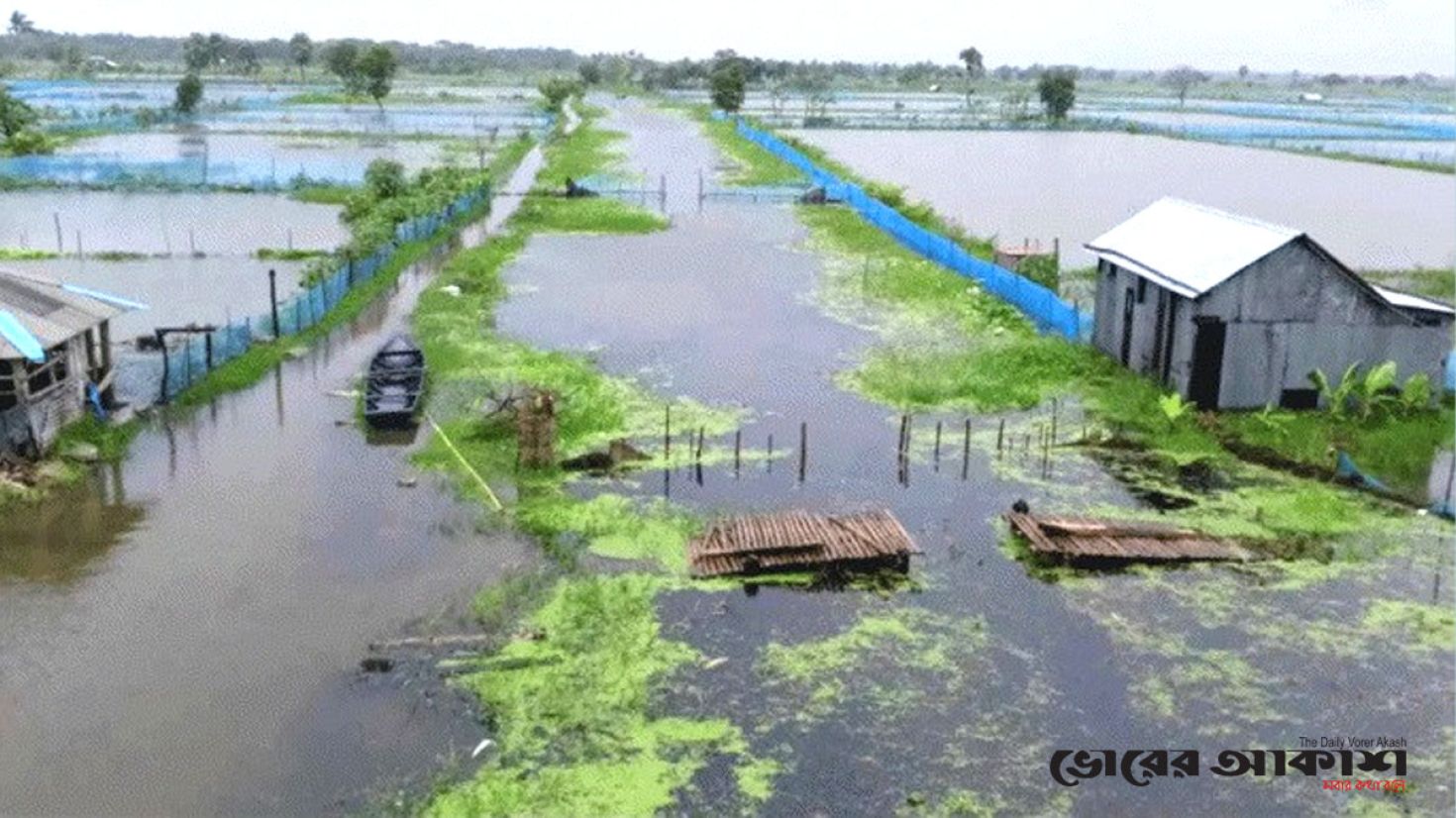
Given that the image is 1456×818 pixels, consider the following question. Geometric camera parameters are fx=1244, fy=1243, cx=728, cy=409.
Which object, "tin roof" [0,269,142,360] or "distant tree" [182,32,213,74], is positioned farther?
"distant tree" [182,32,213,74]

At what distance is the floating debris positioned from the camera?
1594 centimetres

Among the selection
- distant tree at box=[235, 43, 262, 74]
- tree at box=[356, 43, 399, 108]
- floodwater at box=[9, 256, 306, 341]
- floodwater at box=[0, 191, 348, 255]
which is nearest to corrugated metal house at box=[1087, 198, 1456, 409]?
floodwater at box=[9, 256, 306, 341]

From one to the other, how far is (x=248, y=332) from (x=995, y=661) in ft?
58.8

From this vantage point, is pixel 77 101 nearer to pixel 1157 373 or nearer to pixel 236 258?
pixel 236 258

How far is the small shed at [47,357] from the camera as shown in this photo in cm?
1819

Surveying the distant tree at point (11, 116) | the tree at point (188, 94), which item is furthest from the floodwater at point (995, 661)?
the tree at point (188, 94)

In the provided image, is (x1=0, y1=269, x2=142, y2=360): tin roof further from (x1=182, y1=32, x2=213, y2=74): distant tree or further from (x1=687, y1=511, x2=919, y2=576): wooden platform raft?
(x1=182, y1=32, x2=213, y2=74): distant tree

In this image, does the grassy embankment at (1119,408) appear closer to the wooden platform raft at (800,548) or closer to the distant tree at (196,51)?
the wooden platform raft at (800,548)

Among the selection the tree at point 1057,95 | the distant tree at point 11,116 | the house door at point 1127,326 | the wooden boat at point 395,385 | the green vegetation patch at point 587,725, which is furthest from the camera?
the tree at point 1057,95

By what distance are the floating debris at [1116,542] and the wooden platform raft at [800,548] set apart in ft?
5.72

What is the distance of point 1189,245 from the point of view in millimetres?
23078

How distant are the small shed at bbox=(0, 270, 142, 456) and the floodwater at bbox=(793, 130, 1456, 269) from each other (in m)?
26.6

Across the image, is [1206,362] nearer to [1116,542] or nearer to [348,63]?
[1116,542]

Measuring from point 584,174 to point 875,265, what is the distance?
Result: 22.8m
